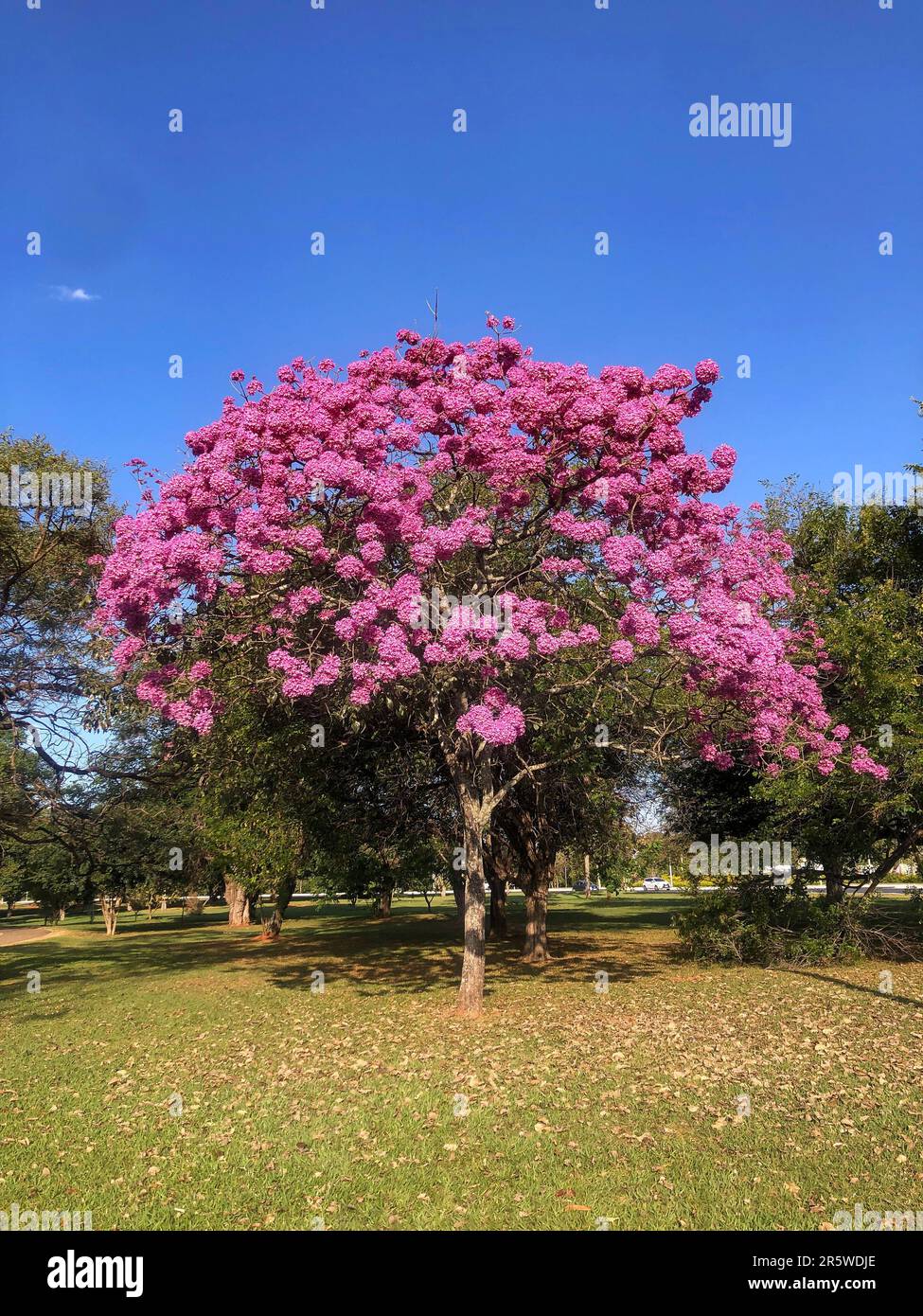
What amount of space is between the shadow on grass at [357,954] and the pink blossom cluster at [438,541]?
8753 millimetres

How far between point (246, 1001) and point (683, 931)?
10765mm

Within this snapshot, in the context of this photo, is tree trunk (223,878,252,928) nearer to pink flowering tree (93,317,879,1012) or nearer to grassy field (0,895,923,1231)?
grassy field (0,895,923,1231)

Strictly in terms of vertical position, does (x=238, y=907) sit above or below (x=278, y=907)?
below

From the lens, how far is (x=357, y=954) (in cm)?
2531

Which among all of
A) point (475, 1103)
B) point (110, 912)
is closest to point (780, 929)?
point (475, 1103)

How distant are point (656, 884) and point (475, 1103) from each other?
91.3 m

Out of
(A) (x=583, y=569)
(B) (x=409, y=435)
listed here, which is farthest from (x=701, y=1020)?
(B) (x=409, y=435)

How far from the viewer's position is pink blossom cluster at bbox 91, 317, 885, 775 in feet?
35.9

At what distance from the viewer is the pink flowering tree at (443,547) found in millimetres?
10969

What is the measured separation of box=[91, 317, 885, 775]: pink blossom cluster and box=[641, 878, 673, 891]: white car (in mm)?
82672

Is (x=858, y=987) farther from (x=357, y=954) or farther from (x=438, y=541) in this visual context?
(x=357, y=954)

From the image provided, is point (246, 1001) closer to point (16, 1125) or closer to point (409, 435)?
point (16, 1125)

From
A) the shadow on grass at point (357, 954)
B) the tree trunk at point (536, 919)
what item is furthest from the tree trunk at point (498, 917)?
the tree trunk at point (536, 919)

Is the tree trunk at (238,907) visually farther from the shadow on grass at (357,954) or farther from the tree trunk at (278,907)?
the tree trunk at (278,907)
